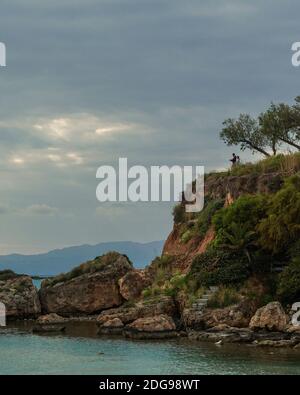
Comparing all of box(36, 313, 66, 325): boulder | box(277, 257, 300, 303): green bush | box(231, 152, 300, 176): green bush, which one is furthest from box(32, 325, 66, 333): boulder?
box(231, 152, 300, 176): green bush

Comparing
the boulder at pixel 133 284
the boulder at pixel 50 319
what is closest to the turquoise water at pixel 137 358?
the boulder at pixel 50 319

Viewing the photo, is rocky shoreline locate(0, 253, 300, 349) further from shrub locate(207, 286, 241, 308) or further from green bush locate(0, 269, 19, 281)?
shrub locate(207, 286, 241, 308)

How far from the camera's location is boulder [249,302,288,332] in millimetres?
44562

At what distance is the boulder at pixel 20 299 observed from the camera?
61938 mm

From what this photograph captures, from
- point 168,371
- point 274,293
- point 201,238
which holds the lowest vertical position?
point 168,371

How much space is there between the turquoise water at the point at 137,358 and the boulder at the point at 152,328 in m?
1.06

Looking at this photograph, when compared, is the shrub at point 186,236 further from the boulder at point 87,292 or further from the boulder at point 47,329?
the boulder at point 47,329

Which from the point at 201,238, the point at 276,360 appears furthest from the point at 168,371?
the point at 201,238

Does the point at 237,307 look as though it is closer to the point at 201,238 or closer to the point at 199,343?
the point at 199,343

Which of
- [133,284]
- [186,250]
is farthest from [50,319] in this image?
[186,250]
